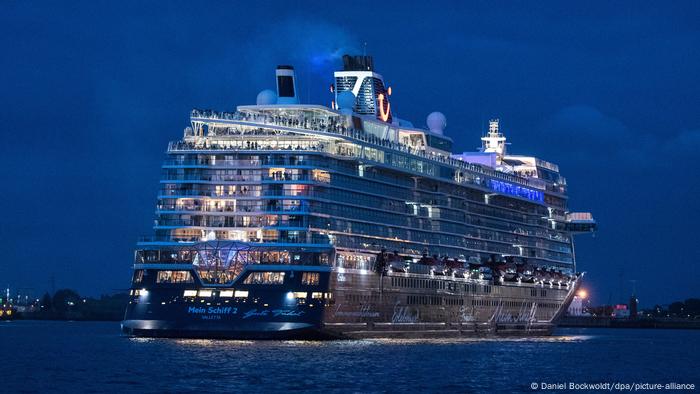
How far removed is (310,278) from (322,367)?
18.1 metres

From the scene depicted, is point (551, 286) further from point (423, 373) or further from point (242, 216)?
point (423, 373)

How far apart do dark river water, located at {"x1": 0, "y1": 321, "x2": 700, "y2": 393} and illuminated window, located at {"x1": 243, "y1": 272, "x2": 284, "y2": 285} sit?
4.24m

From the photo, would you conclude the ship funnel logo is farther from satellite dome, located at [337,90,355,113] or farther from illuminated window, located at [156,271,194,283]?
illuminated window, located at [156,271,194,283]

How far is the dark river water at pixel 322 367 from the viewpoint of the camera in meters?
72.4

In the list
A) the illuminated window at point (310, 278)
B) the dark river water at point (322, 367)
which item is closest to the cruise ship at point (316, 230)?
the illuminated window at point (310, 278)

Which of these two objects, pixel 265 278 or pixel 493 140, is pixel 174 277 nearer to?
pixel 265 278

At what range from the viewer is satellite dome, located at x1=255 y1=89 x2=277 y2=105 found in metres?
110

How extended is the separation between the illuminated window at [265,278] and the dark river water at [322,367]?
13.9ft

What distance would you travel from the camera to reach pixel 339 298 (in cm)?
10050

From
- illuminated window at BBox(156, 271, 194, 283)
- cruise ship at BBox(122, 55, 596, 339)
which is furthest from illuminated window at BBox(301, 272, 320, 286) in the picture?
illuminated window at BBox(156, 271, 194, 283)

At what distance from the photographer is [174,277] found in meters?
99.4
